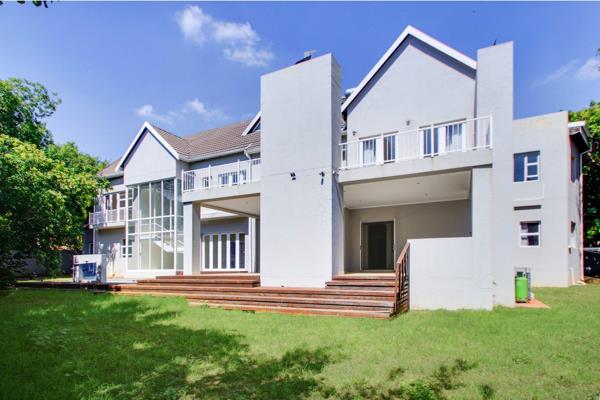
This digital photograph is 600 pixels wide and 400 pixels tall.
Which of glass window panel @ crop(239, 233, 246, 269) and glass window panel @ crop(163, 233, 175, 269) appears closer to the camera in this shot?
glass window panel @ crop(239, 233, 246, 269)

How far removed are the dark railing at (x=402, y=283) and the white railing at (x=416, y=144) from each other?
284cm

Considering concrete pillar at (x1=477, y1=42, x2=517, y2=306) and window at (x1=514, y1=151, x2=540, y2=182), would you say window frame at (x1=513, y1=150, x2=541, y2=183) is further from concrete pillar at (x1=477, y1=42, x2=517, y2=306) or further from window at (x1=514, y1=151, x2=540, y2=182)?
concrete pillar at (x1=477, y1=42, x2=517, y2=306)

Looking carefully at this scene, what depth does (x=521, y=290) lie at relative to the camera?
10102mm

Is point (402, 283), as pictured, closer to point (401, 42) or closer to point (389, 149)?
point (389, 149)

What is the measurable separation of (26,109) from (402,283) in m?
23.0

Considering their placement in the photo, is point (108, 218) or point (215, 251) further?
point (108, 218)

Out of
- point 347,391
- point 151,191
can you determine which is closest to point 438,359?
point 347,391

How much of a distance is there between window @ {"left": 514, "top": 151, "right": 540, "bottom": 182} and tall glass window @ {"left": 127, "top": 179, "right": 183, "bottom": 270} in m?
17.5

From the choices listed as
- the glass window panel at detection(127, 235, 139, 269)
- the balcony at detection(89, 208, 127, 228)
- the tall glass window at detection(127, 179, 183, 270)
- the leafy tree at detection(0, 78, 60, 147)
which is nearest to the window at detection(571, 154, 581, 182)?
the tall glass window at detection(127, 179, 183, 270)

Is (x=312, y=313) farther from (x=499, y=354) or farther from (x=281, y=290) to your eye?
(x=499, y=354)

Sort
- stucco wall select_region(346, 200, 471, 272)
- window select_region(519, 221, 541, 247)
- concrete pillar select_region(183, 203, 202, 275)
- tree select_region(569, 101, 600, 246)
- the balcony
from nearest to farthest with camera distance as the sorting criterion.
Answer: stucco wall select_region(346, 200, 471, 272)
concrete pillar select_region(183, 203, 202, 275)
window select_region(519, 221, 541, 247)
tree select_region(569, 101, 600, 246)
the balcony

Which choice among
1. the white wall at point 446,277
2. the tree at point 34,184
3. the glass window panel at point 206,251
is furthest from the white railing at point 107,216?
the white wall at point 446,277

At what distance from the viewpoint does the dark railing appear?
8.70 meters

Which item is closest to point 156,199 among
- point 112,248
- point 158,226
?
point 158,226
